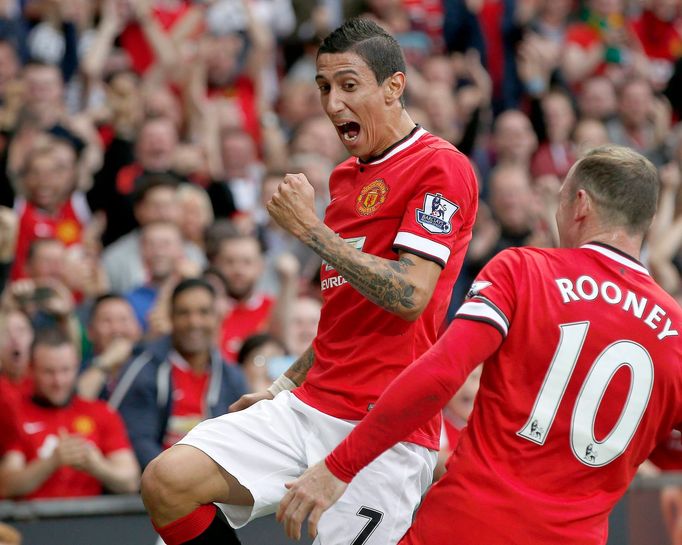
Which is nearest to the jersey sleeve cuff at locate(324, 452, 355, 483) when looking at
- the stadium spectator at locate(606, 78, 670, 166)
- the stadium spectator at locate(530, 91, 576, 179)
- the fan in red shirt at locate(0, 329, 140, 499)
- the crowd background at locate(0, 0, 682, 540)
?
the crowd background at locate(0, 0, 682, 540)

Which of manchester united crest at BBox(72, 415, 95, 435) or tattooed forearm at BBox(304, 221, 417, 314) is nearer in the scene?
tattooed forearm at BBox(304, 221, 417, 314)

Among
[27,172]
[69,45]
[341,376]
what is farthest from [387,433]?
[69,45]

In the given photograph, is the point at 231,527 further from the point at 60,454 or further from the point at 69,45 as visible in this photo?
the point at 69,45

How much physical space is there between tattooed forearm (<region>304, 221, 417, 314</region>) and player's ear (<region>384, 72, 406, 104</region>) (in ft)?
2.10

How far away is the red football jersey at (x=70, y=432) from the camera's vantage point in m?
6.89

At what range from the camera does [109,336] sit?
8109 mm

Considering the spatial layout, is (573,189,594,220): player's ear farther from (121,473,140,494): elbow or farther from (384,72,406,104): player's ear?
(121,473,140,494): elbow

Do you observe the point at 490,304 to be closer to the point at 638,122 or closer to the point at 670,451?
the point at 670,451

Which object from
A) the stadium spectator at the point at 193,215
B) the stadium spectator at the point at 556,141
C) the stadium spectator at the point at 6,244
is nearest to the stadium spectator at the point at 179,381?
the stadium spectator at the point at 6,244

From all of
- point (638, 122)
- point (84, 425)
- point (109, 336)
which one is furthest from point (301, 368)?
point (638, 122)

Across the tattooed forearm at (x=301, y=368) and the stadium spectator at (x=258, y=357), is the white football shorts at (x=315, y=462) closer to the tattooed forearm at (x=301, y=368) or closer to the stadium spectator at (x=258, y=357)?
the tattooed forearm at (x=301, y=368)

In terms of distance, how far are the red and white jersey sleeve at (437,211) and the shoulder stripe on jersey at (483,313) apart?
41 cm

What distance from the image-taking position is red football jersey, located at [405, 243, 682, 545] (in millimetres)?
3812

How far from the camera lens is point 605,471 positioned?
3.93 m
